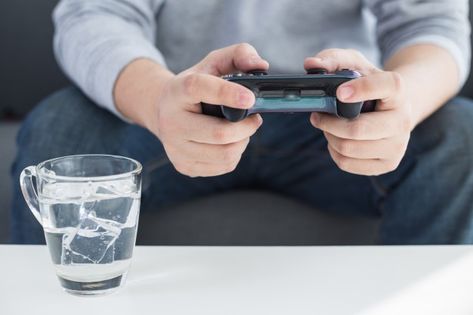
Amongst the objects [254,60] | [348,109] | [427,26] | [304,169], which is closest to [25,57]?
[304,169]

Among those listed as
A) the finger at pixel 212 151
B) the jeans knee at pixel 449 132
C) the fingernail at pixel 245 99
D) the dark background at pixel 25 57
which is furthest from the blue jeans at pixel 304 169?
the dark background at pixel 25 57

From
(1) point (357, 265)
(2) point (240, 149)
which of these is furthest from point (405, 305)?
(2) point (240, 149)

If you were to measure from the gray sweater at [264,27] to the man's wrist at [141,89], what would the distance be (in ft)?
0.25

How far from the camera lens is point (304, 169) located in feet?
3.40

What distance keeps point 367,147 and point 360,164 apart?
0.03 metres

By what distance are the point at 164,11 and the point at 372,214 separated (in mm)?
434

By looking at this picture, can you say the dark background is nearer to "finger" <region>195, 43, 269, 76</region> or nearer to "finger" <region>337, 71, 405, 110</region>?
"finger" <region>195, 43, 269, 76</region>

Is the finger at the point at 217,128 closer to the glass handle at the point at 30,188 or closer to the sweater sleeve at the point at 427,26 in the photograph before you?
the glass handle at the point at 30,188

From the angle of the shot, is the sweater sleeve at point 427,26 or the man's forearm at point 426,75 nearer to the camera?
the man's forearm at point 426,75

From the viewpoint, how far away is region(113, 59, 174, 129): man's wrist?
2.70ft

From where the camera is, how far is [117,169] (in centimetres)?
64

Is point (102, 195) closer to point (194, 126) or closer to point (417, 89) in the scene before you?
point (194, 126)

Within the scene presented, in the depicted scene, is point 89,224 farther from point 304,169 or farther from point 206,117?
point 304,169

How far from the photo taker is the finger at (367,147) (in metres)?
0.70
